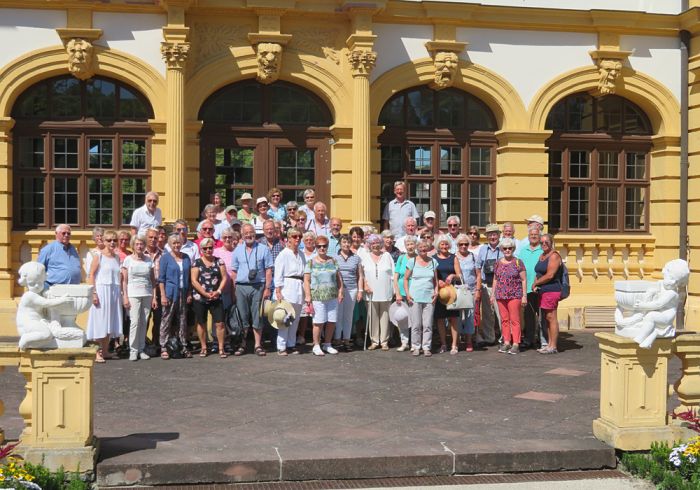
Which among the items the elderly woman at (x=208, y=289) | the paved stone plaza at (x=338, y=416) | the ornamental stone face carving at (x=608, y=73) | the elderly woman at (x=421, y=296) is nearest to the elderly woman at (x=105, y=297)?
the paved stone plaza at (x=338, y=416)

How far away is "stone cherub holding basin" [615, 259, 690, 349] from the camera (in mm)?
8008

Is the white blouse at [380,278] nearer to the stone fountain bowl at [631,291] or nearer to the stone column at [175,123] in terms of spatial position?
the stone column at [175,123]

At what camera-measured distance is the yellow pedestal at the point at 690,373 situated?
8.29 metres

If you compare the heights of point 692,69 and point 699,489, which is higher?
point 692,69

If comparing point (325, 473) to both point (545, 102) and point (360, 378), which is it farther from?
point (545, 102)

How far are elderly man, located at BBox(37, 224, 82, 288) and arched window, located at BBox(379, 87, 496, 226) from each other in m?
5.88

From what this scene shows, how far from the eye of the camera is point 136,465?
7324mm

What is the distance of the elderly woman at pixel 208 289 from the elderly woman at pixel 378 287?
2158 millimetres

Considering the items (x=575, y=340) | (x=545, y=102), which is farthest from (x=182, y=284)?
(x=545, y=102)

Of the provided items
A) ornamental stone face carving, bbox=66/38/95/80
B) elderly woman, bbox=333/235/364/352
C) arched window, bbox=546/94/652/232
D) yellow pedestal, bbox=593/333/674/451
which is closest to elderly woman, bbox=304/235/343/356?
elderly woman, bbox=333/235/364/352

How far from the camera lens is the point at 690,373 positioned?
8.37m

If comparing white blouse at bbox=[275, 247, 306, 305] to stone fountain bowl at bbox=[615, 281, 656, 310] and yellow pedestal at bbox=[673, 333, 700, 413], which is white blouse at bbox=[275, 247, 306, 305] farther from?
yellow pedestal at bbox=[673, 333, 700, 413]

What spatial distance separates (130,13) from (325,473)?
10052 millimetres

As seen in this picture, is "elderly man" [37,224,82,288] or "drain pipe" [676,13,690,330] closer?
"elderly man" [37,224,82,288]
